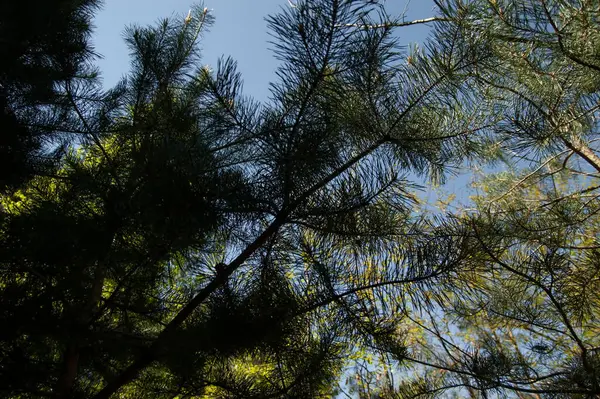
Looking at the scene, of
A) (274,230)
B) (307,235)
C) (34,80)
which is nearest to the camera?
(274,230)

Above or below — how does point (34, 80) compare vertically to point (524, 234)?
above

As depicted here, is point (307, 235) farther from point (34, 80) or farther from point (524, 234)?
point (34, 80)

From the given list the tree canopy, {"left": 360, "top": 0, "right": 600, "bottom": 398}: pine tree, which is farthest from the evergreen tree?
{"left": 360, "top": 0, "right": 600, "bottom": 398}: pine tree

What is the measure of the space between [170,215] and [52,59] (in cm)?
184

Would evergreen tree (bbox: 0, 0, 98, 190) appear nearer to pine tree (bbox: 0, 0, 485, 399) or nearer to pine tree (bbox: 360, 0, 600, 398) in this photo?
pine tree (bbox: 0, 0, 485, 399)

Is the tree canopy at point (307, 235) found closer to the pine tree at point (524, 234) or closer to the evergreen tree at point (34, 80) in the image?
the pine tree at point (524, 234)

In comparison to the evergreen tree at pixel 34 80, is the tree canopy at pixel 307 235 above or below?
below

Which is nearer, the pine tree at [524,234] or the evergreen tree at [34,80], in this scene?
the pine tree at [524,234]

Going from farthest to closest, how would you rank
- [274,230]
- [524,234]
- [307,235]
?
[524,234]
[307,235]
[274,230]

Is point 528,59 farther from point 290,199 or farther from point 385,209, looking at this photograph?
point 290,199

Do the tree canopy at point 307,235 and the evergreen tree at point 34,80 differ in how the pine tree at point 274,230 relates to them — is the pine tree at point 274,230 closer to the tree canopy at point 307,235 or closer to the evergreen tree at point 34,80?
the tree canopy at point 307,235

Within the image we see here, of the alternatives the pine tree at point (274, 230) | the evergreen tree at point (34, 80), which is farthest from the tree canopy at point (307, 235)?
the evergreen tree at point (34, 80)

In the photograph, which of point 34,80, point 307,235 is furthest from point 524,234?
point 34,80

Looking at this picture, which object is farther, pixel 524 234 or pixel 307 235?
pixel 524 234
